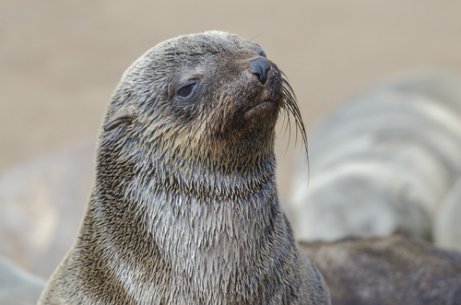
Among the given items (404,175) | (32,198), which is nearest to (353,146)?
(404,175)

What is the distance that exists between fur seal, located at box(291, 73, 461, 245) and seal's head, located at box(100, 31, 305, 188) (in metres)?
4.05

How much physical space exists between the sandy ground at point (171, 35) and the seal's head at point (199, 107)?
707 centimetres

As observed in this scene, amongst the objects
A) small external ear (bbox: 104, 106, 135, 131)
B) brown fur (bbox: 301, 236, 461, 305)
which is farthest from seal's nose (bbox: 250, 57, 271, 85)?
brown fur (bbox: 301, 236, 461, 305)

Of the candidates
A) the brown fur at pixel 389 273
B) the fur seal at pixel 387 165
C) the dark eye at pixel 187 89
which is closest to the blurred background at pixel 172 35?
the fur seal at pixel 387 165

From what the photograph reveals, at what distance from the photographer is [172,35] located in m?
13.5

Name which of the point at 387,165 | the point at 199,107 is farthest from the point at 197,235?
the point at 387,165

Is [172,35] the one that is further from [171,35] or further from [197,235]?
[197,235]

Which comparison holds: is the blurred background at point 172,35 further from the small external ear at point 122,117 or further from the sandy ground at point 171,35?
the small external ear at point 122,117

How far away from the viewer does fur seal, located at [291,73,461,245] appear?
805cm

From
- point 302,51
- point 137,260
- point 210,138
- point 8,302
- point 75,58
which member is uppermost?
point 302,51

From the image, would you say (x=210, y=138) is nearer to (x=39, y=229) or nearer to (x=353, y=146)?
(x=39, y=229)

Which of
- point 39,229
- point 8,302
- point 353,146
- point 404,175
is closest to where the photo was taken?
point 8,302

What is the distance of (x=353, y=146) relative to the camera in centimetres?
959

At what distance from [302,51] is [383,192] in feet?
17.6
